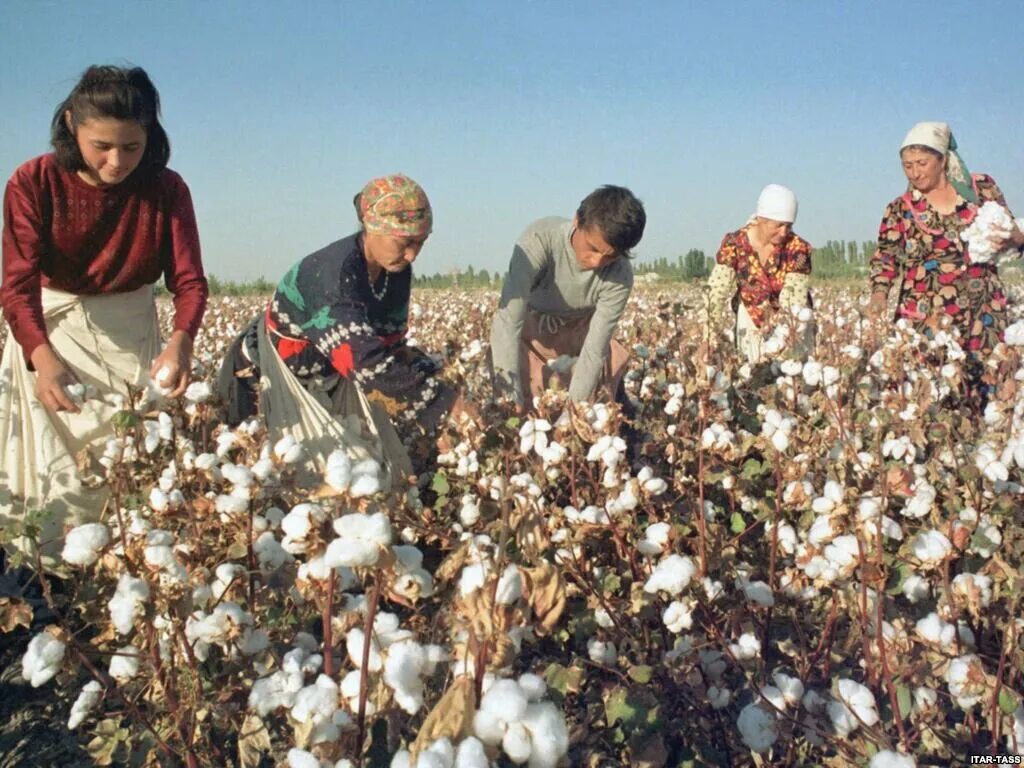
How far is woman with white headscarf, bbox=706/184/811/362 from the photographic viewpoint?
4301 millimetres

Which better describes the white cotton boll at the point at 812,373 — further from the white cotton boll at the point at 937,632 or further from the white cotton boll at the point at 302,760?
the white cotton boll at the point at 302,760

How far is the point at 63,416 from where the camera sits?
2.71 metres

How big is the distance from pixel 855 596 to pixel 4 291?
2314 mm

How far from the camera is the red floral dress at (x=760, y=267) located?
443 centimetres

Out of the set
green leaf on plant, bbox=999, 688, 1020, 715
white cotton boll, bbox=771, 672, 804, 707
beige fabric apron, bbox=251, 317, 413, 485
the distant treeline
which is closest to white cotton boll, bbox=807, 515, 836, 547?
white cotton boll, bbox=771, 672, 804, 707

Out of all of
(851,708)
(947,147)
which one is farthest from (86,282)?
(947,147)

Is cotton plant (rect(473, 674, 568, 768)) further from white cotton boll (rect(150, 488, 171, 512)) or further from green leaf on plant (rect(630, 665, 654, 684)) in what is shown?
white cotton boll (rect(150, 488, 171, 512))

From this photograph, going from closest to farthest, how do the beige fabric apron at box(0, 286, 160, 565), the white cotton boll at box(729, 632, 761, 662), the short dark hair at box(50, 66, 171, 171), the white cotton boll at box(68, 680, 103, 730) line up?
the white cotton boll at box(68, 680, 103, 730) → the white cotton boll at box(729, 632, 761, 662) → the short dark hair at box(50, 66, 171, 171) → the beige fabric apron at box(0, 286, 160, 565)

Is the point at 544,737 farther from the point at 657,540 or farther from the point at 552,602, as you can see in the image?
the point at 657,540

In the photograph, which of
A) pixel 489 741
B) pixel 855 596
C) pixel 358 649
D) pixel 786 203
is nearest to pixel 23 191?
pixel 358 649

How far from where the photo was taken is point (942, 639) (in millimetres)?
1517

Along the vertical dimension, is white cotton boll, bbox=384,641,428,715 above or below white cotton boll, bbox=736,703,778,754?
above

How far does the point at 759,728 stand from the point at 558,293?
2398 mm

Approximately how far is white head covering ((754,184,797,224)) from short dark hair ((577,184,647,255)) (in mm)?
1340
